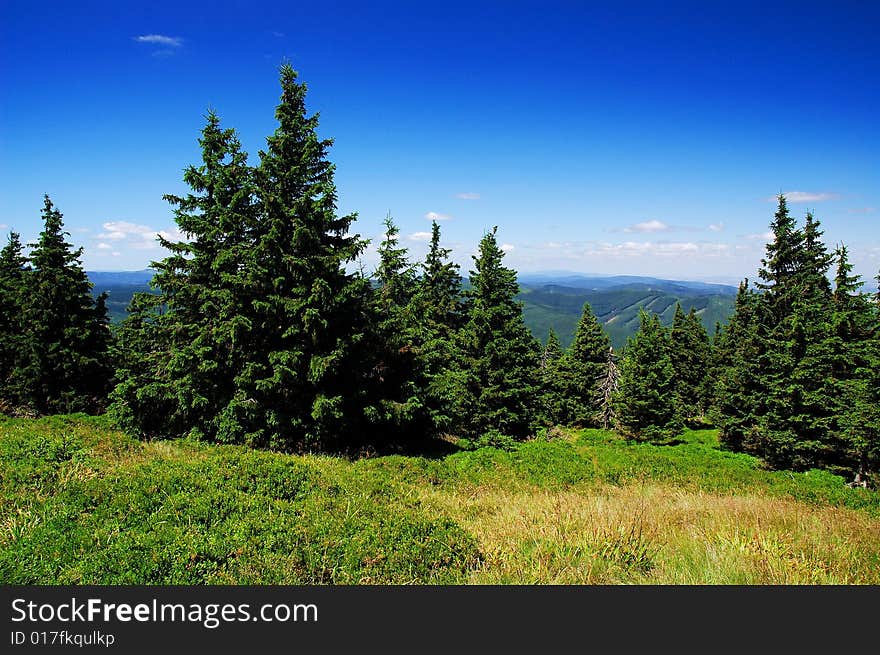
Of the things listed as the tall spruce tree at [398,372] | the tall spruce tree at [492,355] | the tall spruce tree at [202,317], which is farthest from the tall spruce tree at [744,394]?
the tall spruce tree at [202,317]

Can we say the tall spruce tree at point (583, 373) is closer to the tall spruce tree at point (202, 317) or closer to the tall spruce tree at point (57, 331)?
the tall spruce tree at point (202, 317)

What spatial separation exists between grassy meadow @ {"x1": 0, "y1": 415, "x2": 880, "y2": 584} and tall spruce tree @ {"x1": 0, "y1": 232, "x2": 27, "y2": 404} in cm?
1851

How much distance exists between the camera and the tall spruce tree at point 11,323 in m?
23.1

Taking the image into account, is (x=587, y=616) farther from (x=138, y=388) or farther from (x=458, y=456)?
(x=138, y=388)

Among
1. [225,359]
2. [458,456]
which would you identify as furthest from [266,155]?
[458,456]

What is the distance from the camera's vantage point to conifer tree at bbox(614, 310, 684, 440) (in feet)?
115

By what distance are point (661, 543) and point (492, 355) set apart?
66.0ft

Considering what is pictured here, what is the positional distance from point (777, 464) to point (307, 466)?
97.2 feet

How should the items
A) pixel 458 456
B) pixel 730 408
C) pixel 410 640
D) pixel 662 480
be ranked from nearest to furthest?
pixel 410 640 → pixel 662 480 → pixel 458 456 → pixel 730 408

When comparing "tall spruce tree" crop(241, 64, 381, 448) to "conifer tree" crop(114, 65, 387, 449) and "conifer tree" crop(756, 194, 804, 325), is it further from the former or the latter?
"conifer tree" crop(756, 194, 804, 325)

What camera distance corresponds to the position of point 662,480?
12.8m

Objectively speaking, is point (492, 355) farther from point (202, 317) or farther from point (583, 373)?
point (583, 373)

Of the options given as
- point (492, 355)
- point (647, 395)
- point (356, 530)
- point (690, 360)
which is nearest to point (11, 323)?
point (492, 355)

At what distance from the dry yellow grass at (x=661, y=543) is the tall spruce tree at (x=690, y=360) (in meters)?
43.5
